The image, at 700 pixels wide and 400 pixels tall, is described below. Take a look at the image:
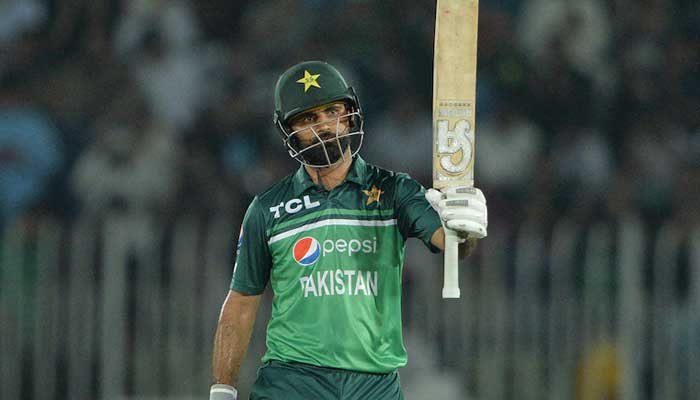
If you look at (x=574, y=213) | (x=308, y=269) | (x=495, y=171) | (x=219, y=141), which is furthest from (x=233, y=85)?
(x=308, y=269)

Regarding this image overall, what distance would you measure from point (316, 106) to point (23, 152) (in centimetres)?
412

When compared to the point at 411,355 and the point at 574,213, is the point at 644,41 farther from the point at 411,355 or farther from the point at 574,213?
the point at 411,355

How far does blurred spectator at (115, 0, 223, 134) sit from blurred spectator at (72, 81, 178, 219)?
0.85 ft

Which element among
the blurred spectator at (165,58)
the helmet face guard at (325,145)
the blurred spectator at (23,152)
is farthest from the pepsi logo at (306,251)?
the blurred spectator at (165,58)

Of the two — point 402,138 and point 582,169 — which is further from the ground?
point 402,138

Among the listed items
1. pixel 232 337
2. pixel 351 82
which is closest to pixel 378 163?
pixel 351 82

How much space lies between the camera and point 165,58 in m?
8.38

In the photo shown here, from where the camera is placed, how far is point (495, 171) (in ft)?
26.4

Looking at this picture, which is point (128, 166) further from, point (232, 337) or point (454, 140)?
point (454, 140)

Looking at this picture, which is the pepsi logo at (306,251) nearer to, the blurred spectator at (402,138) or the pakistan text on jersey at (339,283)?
the pakistan text on jersey at (339,283)

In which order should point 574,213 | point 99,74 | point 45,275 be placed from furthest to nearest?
point 99,74 → point 574,213 → point 45,275

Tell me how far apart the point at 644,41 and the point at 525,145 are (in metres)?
1.28

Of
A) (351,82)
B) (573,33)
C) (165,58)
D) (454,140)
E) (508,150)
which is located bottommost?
(454,140)

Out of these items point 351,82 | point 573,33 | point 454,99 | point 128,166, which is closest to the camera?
point 454,99
